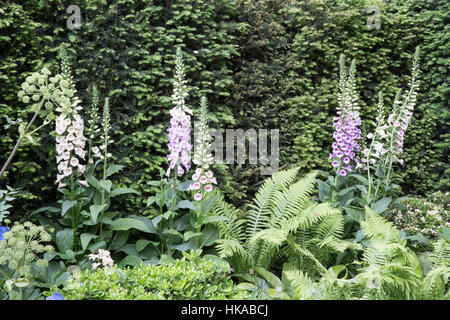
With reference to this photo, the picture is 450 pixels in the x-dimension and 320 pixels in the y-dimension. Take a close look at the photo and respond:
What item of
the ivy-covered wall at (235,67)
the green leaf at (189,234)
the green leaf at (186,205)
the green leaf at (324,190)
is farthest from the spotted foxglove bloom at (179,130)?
the green leaf at (324,190)

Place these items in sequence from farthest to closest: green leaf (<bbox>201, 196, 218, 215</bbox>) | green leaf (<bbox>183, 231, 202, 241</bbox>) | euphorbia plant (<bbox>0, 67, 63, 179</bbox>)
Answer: green leaf (<bbox>201, 196, 218, 215</bbox>) < green leaf (<bbox>183, 231, 202, 241</bbox>) < euphorbia plant (<bbox>0, 67, 63, 179</bbox>)

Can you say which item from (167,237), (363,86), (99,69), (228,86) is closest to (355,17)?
(363,86)

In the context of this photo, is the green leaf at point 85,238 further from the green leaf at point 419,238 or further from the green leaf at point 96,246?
the green leaf at point 419,238

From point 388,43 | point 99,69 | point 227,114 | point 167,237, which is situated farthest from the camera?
point 388,43

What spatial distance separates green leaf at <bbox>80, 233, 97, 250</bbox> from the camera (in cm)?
304

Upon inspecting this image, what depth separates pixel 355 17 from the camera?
4941 millimetres

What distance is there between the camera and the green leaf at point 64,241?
3.13 metres

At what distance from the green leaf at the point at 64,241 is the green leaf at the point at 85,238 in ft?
0.35

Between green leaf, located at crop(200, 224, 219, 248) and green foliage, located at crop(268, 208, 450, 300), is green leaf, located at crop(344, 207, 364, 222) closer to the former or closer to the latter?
green foliage, located at crop(268, 208, 450, 300)

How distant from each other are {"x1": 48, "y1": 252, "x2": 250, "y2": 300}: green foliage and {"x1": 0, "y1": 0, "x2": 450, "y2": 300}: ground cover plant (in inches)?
0.5

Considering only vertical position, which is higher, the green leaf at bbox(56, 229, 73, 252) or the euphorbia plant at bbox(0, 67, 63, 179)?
the euphorbia plant at bbox(0, 67, 63, 179)

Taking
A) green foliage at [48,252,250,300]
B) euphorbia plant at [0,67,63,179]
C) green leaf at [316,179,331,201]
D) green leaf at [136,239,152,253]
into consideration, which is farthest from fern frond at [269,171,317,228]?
euphorbia plant at [0,67,63,179]
